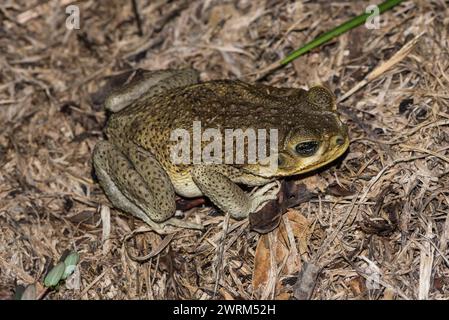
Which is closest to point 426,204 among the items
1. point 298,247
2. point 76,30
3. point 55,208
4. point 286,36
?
point 298,247

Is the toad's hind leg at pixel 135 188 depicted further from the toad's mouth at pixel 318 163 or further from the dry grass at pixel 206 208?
the toad's mouth at pixel 318 163

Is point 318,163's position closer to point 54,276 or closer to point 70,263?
point 70,263

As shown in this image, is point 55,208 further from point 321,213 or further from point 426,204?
point 426,204

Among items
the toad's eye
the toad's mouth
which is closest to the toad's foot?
the toad's mouth

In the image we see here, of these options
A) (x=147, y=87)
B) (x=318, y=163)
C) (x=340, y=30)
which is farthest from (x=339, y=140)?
(x=147, y=87)

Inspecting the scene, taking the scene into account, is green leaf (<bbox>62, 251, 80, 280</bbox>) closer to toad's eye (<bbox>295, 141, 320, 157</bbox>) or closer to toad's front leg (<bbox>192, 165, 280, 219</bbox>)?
toad's front leg (<bbox>192, 165, 280, 219</bbox>)

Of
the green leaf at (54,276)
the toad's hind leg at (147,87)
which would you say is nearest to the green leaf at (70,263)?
the green leaf at (54,276)
